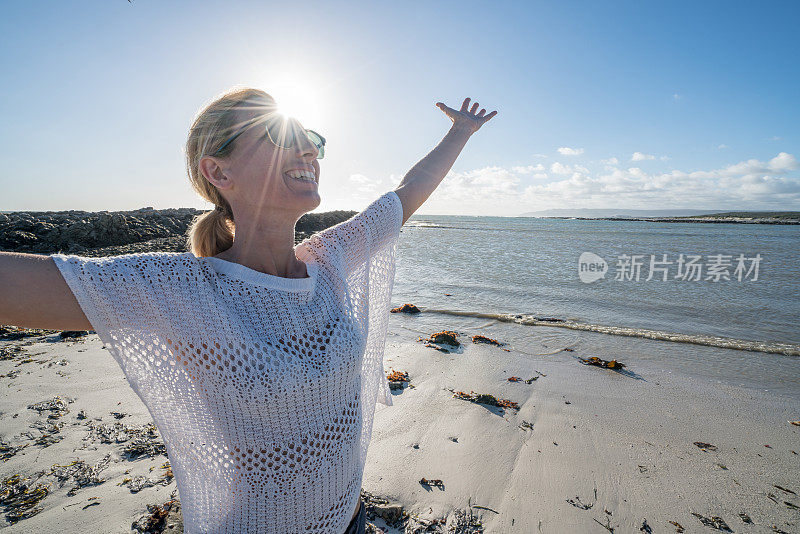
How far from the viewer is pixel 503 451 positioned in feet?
11.9

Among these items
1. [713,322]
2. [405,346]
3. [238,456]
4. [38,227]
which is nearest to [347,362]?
[238,456]

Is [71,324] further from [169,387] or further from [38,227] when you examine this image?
[38,227]

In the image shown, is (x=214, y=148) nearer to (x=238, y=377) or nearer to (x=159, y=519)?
(x=238, y=377)

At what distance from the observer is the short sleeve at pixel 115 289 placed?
3.53ft

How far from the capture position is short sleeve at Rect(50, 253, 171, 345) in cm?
108

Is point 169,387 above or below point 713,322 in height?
above

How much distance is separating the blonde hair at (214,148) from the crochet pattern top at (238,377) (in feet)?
1.15

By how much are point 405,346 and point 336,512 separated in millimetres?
4978

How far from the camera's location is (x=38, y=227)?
15.2 m

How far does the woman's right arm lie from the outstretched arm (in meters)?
1.62

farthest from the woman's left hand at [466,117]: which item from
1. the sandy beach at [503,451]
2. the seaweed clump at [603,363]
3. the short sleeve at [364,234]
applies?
the seaweed clump at [603,363]

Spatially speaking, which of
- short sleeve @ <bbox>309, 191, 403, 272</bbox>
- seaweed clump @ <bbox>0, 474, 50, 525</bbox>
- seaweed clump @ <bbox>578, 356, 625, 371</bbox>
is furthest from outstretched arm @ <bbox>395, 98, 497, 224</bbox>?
seaweed clump @ <bbox>578, 356, 625, 371</bbox>
